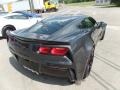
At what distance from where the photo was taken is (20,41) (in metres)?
4.82

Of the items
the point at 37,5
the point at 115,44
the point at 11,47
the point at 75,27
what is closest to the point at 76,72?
the point at 75,27

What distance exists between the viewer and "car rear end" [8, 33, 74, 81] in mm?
4219

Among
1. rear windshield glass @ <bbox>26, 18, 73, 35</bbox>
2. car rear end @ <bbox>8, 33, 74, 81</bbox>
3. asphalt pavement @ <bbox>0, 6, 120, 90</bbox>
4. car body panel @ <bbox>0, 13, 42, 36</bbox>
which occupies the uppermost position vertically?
rear windshield glass @ <bbox>26, 18, 73, 35</bbox>

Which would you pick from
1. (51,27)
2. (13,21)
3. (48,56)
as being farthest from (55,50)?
(13,21)

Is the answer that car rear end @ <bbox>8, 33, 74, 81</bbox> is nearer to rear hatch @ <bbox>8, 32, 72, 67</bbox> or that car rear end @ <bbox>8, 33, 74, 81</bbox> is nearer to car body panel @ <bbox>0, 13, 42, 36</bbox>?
rear hatch @ <bbox>8, 32, 72, 67</bbox>

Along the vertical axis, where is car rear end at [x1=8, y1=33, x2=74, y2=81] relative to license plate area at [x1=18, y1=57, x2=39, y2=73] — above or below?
above

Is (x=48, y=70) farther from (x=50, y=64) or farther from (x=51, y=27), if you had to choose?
(x=51, y=27)

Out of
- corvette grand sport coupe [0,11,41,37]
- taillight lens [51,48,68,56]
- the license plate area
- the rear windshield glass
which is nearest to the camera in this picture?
taillight lens [51,48,68,56]

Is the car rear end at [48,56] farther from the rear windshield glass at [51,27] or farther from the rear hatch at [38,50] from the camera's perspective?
the rear windshield glass at [51,27]

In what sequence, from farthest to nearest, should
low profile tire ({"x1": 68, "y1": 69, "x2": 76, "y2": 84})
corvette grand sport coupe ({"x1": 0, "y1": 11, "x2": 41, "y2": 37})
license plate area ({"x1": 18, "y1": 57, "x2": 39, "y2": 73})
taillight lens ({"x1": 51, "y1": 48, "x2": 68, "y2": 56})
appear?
corvette grand sport coupe ({"x1": 0, "y1": 11, "x2": 41, "y2": 37}), license plate area ({"x1": 18, "y1": 57, "x2": 39, "y2": 73}), low profile tire ({"x1": 68, "y1": 69, "x2": 76, "y2": 84}), taillight lens ({"x1": 51, "y1": 48, "x2": 68, "y2": 56})

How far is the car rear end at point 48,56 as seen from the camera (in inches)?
166

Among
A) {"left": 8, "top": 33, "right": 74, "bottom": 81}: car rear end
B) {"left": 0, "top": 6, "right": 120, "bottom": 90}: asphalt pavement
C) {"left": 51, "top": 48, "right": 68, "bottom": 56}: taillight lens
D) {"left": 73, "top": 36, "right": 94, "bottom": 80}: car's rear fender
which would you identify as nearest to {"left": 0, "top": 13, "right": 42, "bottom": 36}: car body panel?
{"left": 0, "top": 6, "right": 120, "bottom": 90}: asphalt pavement

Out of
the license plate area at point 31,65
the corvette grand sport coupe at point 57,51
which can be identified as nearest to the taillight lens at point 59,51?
the corvette grand sport coupe at point 57,51

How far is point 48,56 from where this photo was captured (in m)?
4.28
